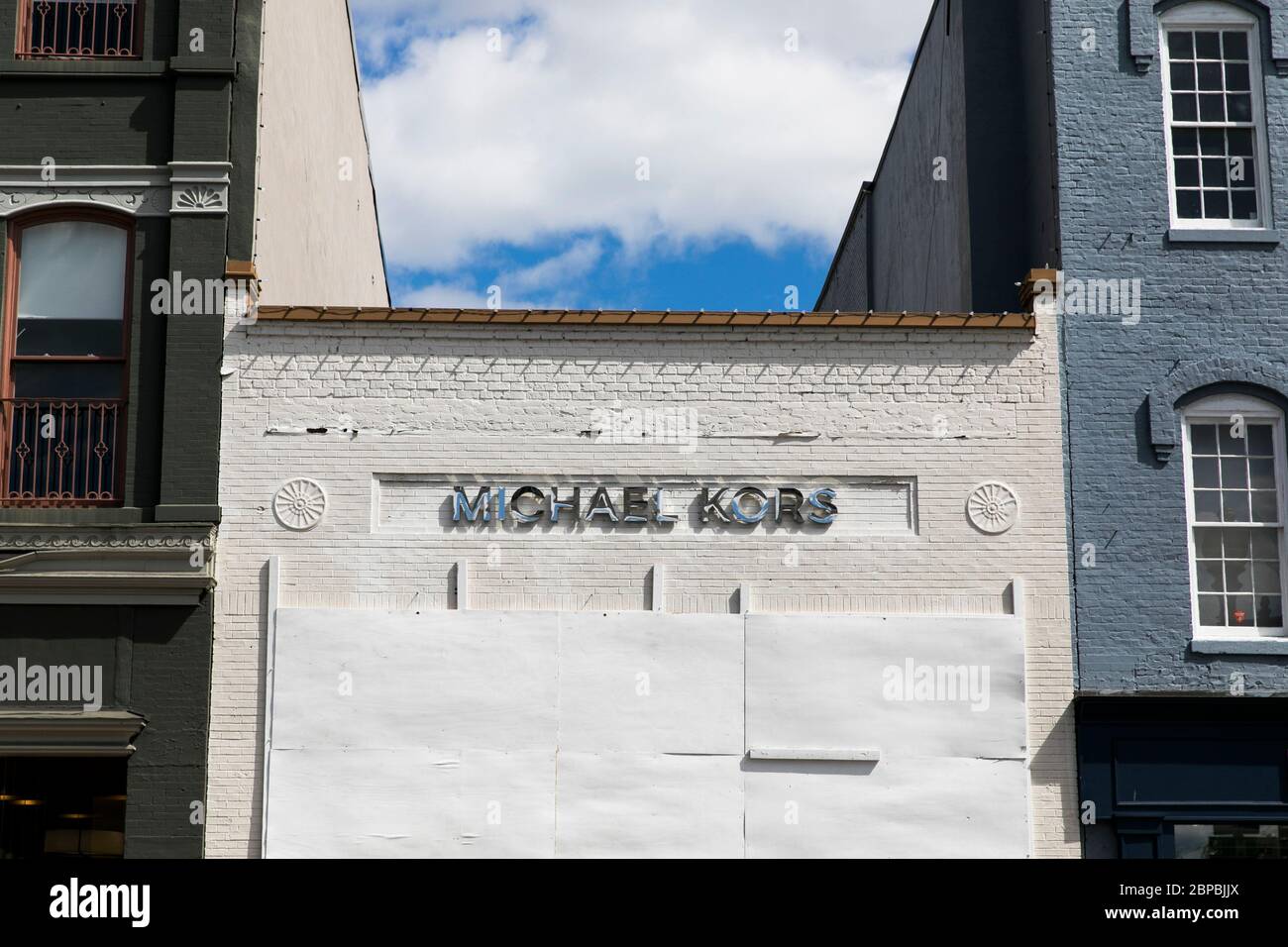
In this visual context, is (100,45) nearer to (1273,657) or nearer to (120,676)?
(120,676)

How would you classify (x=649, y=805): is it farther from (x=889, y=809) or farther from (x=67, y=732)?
(x=67, y=732)

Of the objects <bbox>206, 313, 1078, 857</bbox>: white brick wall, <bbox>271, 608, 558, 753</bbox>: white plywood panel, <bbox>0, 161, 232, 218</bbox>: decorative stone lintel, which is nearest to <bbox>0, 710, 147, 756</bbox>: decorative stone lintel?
<bbox>206, 313, 1078, 857</bbox>: white brick wall

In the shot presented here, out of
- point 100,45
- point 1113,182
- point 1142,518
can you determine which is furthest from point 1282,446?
point 100,45

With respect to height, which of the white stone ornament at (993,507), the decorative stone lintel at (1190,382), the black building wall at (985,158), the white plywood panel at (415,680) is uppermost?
the black building wall at (985,158)

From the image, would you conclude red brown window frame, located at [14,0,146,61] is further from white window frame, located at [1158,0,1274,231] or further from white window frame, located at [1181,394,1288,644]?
white window frame, located at [1181,394,1288,644]

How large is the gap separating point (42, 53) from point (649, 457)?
7287 millimetres

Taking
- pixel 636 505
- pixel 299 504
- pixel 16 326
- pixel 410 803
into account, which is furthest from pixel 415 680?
pixel 16 326

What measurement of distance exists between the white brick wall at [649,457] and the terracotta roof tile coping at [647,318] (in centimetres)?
9

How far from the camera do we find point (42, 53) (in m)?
15.0

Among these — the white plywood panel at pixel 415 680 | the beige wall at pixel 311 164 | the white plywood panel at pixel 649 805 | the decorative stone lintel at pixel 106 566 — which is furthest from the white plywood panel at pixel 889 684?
the beige wall at pixel 311 164

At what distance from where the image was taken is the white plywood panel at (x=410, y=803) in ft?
44.4

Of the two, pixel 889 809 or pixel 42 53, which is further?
pixel 42 53

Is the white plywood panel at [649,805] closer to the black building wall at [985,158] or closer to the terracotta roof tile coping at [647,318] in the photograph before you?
the terracotta roof tile coping at [647,318]

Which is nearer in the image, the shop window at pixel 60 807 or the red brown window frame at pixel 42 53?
the red brown window frame at pixel 42 53
